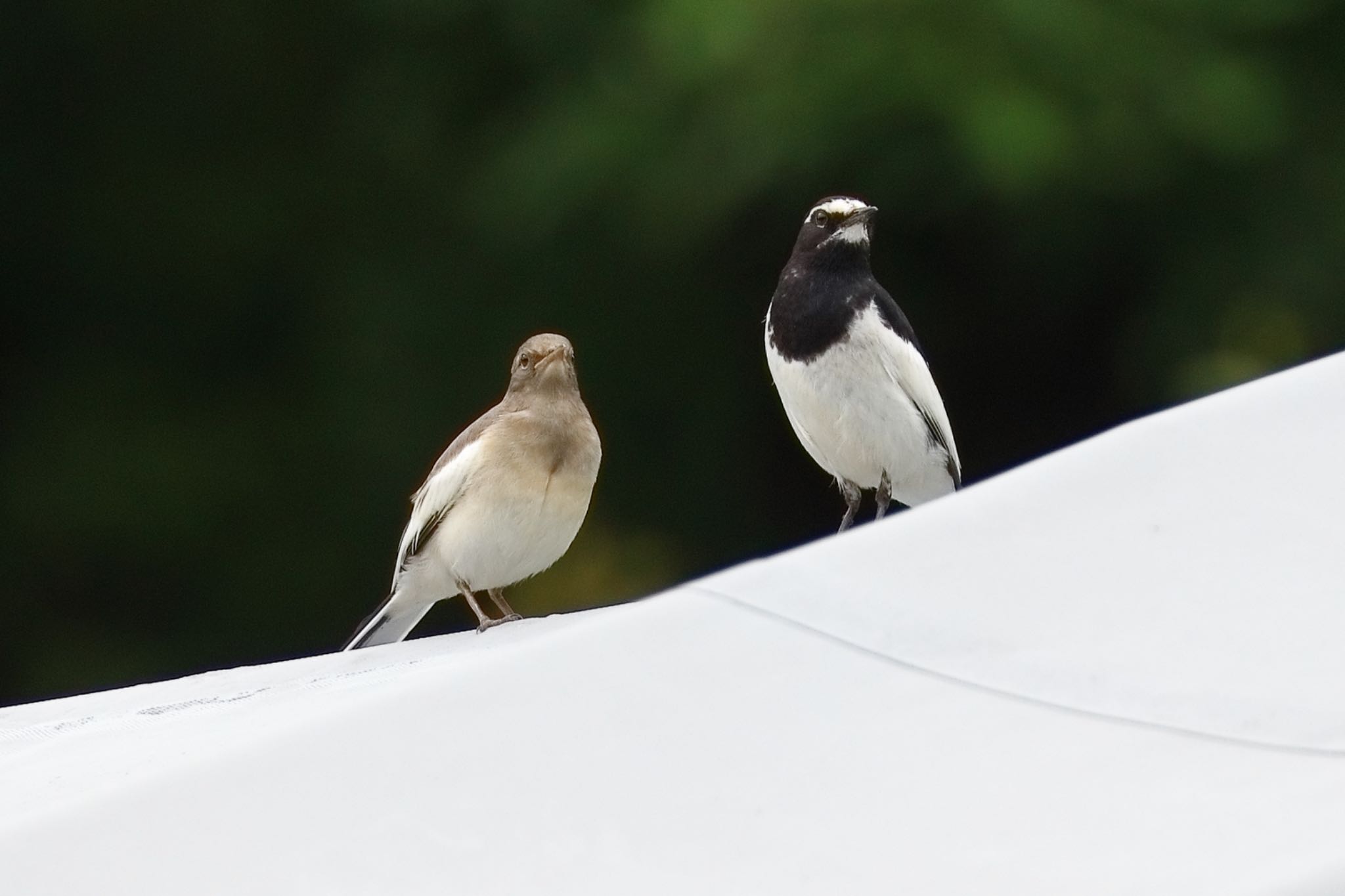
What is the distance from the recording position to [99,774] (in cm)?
142

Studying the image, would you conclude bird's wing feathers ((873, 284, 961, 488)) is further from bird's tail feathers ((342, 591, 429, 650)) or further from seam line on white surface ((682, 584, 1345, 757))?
seam line on white surface ((682, 584, 1345, 757))

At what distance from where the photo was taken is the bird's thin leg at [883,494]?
11.6 ft

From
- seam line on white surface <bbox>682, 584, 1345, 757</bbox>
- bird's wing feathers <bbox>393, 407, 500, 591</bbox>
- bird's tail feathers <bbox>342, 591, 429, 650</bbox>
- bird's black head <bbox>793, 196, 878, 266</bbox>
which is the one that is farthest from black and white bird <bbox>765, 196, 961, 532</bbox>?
seam line on white surface <bbox>682, 584, 1345, 757</bbox>

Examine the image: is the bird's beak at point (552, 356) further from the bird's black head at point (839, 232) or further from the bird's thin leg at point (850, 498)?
the bird's thin leg at point (850, 498)

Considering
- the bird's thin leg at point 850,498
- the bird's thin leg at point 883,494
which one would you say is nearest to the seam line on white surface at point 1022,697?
the bird's thin leg at point 883,494

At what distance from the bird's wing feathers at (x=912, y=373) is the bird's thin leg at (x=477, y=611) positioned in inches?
36.5

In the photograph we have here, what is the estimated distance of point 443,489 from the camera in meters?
3.51

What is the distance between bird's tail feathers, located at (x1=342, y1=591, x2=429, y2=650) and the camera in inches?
146

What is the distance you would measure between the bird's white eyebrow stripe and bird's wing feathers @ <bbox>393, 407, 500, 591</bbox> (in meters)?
0.79

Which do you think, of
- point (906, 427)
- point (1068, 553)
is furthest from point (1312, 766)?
point (906, 427)

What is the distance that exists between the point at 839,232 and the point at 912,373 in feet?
1.04

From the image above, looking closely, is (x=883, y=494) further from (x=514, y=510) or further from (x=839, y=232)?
(x=514, y=510)

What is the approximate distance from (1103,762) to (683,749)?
293 millimetres

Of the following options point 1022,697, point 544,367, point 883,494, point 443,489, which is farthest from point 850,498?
point 1022,697
